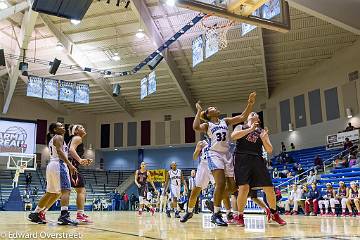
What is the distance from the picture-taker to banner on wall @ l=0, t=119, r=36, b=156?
814 inches

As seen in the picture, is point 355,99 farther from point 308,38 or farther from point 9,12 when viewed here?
point 9,12

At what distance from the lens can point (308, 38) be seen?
2038 cm

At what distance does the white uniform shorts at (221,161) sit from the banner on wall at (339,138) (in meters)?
17.0

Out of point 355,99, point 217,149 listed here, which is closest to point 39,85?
point 217,149

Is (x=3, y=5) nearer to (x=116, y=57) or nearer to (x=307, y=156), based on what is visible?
(x=116, y=57)

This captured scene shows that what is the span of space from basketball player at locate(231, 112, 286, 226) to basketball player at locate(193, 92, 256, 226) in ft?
0.62

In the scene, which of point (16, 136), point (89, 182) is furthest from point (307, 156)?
point (16, 136)

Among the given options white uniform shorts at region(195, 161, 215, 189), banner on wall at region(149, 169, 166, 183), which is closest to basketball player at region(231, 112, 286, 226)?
white uniform shorts at region(195, 161, 215, 189)

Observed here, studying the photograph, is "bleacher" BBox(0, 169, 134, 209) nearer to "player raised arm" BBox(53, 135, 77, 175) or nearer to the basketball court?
the basketball court

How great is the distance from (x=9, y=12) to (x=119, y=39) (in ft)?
18.9

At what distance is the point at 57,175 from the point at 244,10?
4874 millimetres

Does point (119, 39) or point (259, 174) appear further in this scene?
point (119, 39)

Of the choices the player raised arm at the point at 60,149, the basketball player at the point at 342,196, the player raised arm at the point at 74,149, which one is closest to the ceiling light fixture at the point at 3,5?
the player raised arm at the point at 74,149

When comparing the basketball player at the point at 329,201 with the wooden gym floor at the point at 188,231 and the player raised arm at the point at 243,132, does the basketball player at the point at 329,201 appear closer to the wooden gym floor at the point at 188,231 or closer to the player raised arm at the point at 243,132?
the wooden gym floor at the point at 188,231
